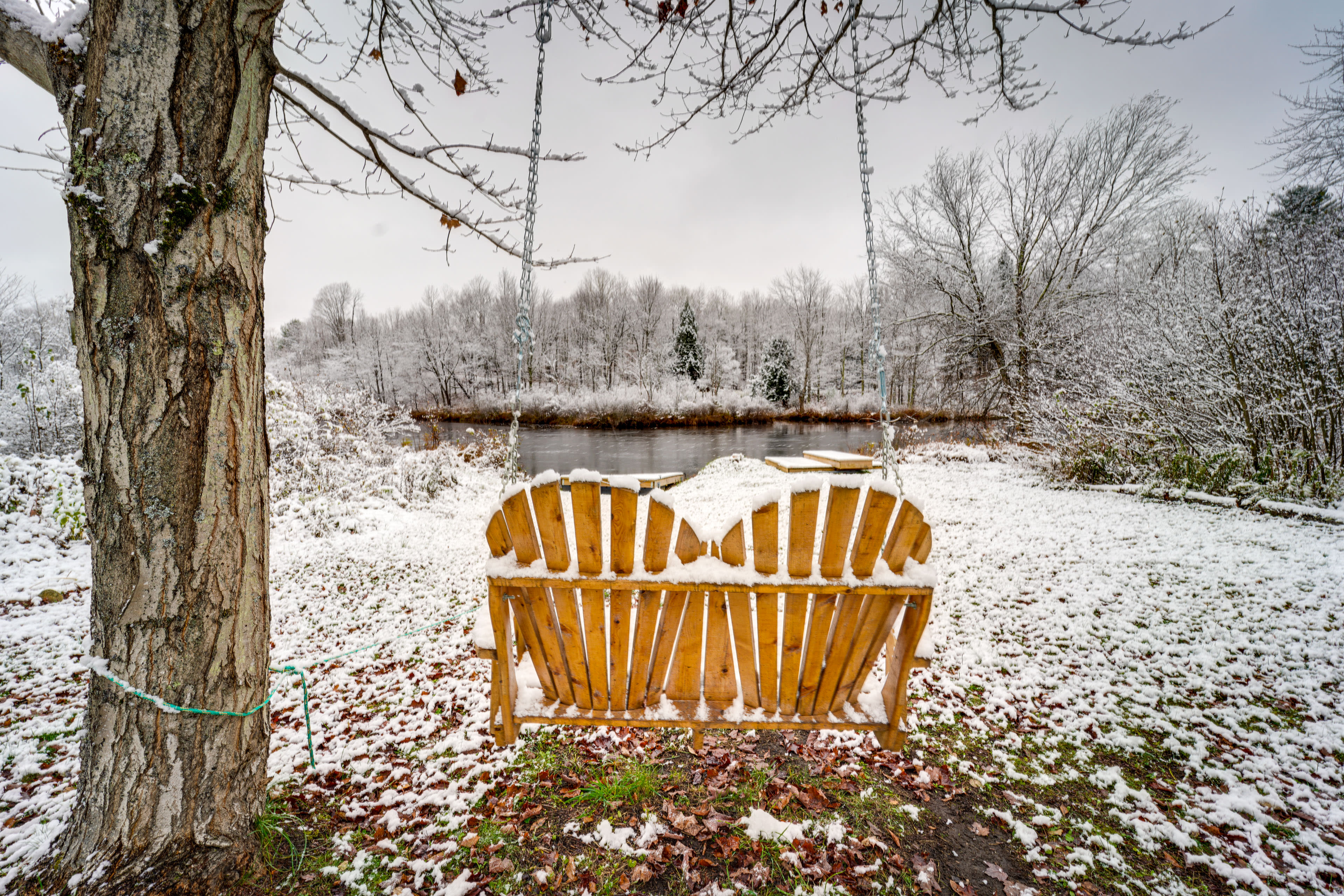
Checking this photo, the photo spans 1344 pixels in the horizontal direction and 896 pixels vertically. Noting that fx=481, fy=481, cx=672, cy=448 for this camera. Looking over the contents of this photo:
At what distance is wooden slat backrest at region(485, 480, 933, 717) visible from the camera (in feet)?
5.44

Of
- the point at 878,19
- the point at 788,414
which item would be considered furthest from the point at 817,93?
the point at 788,414

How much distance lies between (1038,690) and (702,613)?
2.43 metres

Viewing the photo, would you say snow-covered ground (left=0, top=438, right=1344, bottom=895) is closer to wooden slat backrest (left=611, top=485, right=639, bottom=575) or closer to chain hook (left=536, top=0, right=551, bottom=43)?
wooden slat backrest (left=611, top=485, right=639, bottom=575)

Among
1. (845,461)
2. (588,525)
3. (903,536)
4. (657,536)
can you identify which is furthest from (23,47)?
(845,461)

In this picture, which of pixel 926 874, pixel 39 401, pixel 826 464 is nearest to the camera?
pixel 926 874

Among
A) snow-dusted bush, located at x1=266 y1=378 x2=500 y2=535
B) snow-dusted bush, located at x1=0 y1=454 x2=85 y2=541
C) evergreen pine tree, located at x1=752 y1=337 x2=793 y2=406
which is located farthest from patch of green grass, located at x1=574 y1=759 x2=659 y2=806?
evergreen pine tree, located at x1=752 y1=337 x2=793 y2=406

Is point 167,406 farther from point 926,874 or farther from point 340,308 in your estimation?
point 340,308

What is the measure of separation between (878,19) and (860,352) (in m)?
34.4

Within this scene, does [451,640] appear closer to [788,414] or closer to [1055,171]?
[1055,171]

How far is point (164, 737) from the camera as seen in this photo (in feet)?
5.11

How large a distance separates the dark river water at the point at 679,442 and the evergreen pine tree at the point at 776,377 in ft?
16.9

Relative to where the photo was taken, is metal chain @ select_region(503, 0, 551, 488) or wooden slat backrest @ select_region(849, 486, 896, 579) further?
metal chain @ select_region(503, 0, 551, 488)

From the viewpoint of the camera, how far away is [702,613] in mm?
1853

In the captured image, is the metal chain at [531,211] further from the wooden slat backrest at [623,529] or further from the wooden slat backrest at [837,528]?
the wooden slat backrest at [837,528]
